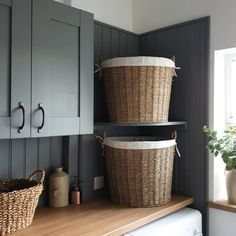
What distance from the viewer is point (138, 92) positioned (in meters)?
1.61

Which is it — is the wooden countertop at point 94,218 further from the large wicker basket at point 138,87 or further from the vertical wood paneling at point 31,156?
the large wicker basket at point 138,87

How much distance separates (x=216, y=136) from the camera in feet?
5.58

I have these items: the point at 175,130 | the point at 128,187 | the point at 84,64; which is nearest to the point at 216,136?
the point at 175,130

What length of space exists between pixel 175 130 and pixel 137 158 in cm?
50

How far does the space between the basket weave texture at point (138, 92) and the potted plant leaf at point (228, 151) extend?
341 millimetres

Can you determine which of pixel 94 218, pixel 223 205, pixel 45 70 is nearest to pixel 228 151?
pixel 223 205

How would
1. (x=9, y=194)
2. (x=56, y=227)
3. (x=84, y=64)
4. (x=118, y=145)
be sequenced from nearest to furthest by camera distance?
1. (x=9, y=194)
2. (x=56, y=227)
3. (x=84, y=64)
4. (x=118, y=145)

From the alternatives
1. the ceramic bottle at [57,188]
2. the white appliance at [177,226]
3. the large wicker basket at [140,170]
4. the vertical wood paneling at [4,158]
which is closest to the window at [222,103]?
the white appliance at [177,226]

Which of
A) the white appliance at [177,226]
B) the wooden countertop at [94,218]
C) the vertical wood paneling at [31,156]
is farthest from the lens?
the vertical wood paneling at [31,156]

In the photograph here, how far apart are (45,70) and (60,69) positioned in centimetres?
9

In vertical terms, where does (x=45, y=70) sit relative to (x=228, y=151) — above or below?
above

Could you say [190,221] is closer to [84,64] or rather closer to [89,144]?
[89,144]

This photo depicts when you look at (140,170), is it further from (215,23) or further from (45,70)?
(215,23)

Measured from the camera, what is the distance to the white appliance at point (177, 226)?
4.78 feet
